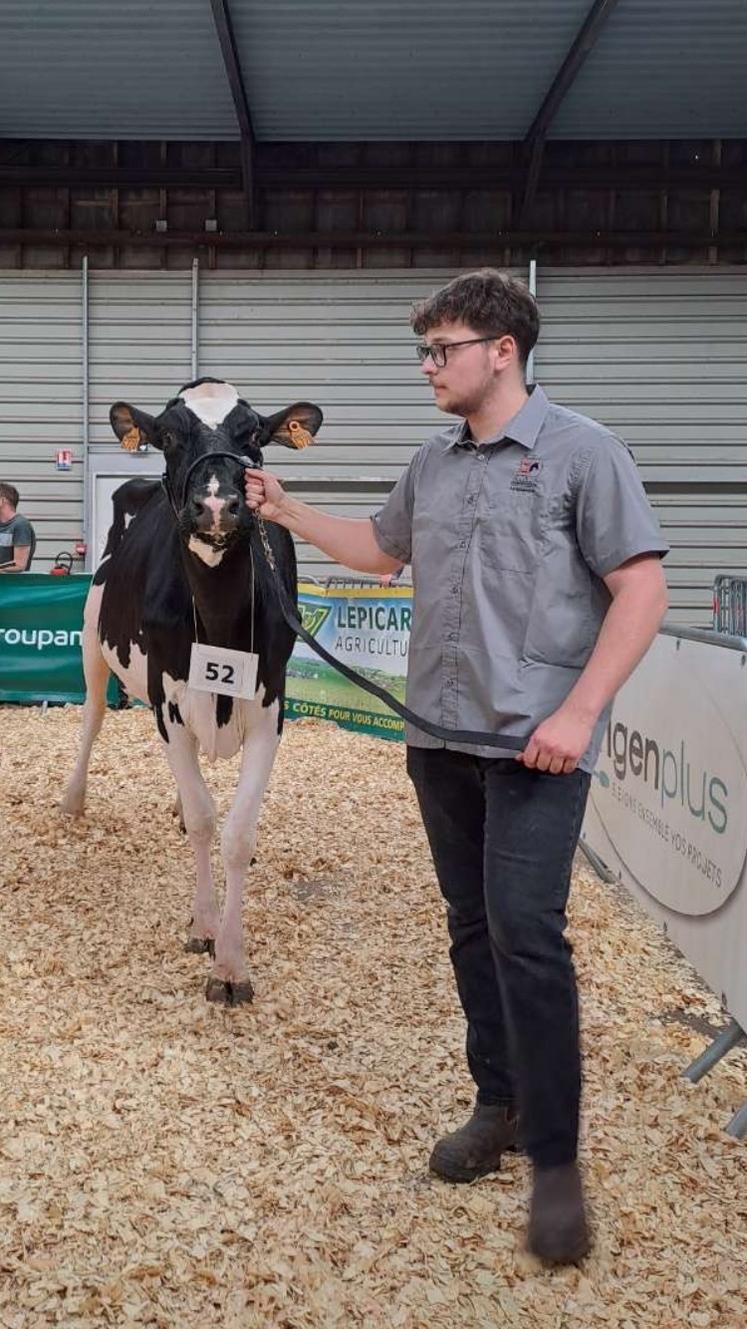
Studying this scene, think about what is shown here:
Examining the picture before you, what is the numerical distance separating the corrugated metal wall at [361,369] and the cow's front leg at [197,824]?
9.47m

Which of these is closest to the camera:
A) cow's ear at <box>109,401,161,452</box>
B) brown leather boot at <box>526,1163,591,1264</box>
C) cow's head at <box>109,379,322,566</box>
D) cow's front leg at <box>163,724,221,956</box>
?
brown leather boot at <box>526,1163,591,1264</box>

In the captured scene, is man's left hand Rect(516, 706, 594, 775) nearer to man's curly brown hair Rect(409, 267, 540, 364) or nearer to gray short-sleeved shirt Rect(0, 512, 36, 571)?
man's curly brown hair Rect(409, 267, 540, 364)

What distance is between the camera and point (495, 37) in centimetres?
1036

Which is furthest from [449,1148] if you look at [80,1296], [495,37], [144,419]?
[495,37]

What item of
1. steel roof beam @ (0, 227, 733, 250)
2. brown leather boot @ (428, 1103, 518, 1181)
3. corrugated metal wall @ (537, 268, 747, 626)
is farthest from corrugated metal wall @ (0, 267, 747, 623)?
brown leather boot @ (428, 1103, 518, 1181)

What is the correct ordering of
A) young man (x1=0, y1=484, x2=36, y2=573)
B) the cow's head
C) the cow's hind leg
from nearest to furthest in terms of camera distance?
the cow's head < the cow's hind leg < young man (x1=0, y1=484, x2=36, y2=573)

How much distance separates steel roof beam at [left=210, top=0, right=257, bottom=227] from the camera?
32.2ft

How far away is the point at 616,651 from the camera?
2.06 meters

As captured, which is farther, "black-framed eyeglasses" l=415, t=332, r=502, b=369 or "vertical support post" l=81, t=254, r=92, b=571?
"vertical support post" l=81, t=254, r=92, b=571

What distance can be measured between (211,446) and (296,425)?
0.58m

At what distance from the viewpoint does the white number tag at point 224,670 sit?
351 cm

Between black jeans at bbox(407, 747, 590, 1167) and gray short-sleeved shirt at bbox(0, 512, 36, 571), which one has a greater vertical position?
gray short-sleeved shirt at bbox(0, 512, 36, 571)

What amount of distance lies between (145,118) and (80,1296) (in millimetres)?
12712

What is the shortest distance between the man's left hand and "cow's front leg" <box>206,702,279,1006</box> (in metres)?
1.79
